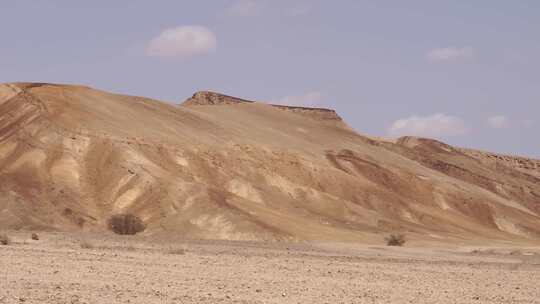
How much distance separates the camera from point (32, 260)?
2741 centimetres

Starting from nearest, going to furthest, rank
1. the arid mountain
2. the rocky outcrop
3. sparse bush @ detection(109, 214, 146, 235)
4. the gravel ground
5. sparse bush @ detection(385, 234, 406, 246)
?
the gravel ground < sparse bush @ detection(109, 214, 146, 235) < sparse bush @ detection(385, 234, 406, 246) < the arid mountain < the rocky outcrop

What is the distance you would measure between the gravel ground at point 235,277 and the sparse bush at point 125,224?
1694 centimetres

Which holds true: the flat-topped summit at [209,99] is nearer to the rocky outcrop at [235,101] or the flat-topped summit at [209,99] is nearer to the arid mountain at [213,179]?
the rocky outcrop at [235,101]

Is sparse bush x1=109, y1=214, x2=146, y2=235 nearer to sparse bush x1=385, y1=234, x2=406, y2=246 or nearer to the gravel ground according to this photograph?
sparse bush x1=385, y1=234, x2=406, y2=246

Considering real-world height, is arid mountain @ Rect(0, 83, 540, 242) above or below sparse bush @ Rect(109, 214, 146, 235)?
above

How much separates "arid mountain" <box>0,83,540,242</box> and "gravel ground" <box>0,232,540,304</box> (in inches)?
854

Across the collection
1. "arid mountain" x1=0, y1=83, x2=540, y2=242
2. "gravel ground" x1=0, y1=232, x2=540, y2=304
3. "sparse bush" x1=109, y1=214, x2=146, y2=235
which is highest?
"arid mountain" x1=0, y1=83, x2=540, y2=242

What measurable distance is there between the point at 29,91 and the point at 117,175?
15018 mm

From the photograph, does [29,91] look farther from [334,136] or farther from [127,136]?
[334,136]

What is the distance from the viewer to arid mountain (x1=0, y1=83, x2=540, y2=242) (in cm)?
5981

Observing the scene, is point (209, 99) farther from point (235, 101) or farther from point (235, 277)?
point (235, 277)

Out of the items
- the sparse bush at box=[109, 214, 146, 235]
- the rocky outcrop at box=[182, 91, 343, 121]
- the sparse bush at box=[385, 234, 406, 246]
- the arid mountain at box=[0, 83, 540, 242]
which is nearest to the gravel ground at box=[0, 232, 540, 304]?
the sparse bush at box=[109, 214, 146, 235]

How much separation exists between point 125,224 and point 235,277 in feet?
109

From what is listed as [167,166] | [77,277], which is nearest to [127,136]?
[167,166]
